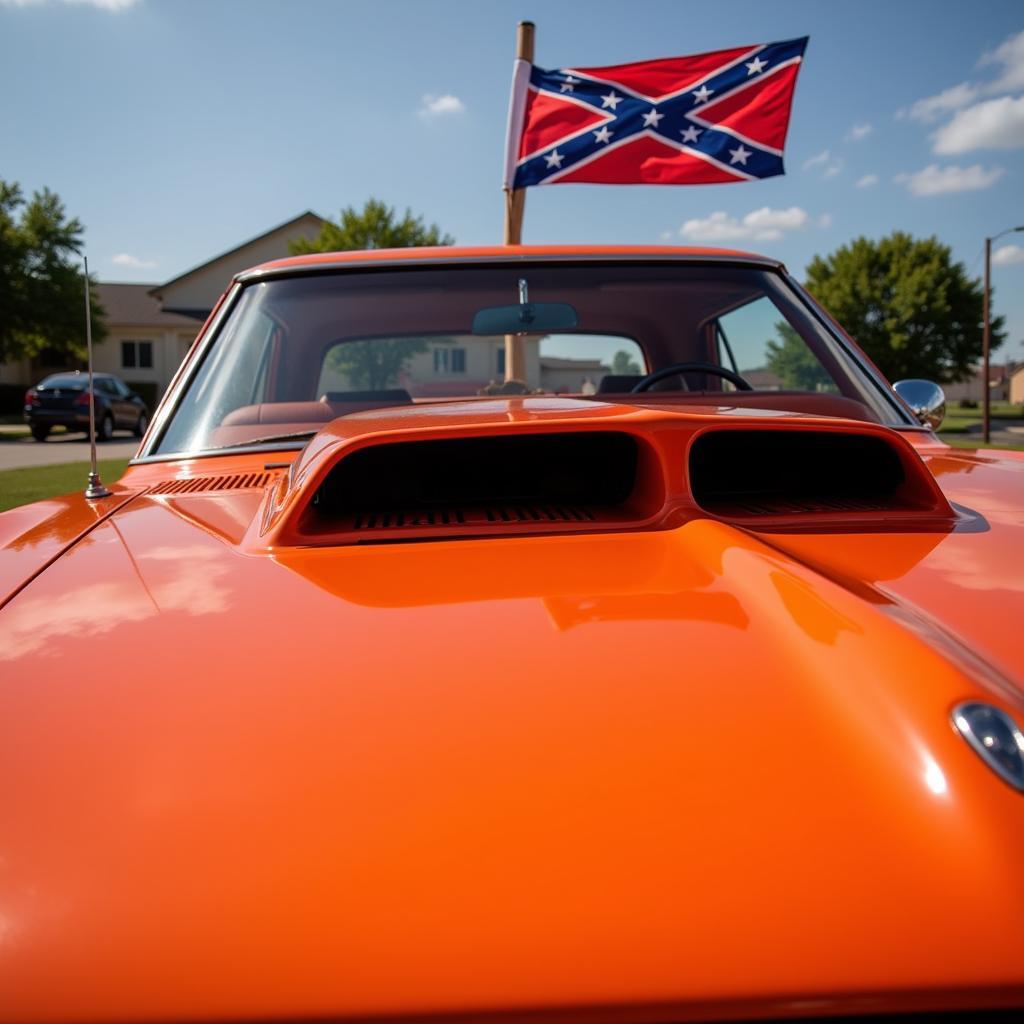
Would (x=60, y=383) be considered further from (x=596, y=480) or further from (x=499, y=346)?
(x=596, y=480)

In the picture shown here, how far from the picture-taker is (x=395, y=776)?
62 centimetres

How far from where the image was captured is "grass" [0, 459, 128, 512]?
8.76 m

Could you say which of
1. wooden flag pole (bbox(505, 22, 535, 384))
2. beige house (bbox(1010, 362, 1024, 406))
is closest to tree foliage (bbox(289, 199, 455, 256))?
wooden flag pole (bbox(505, 22, 535, 384))

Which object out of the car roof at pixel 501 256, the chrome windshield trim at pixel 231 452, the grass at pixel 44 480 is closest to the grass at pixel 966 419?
the grass at pixel 44 480

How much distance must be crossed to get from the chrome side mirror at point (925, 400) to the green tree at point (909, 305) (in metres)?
48.2

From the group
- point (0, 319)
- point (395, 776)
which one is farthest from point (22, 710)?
point (0, 319)

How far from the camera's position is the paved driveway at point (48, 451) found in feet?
45.4

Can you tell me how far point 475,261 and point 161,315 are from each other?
151 feet

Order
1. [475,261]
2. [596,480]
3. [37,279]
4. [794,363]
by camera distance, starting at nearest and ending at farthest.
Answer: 1. [596,480]
2. [475,261]
3. [794,363]
4. [37,279]

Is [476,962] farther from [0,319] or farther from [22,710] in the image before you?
[0,319]

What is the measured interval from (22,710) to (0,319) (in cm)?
3738

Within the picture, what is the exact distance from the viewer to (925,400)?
2320 mm

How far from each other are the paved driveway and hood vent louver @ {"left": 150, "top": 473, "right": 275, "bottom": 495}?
10.4 m

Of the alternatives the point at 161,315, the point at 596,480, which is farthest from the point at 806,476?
the point at 161,315
